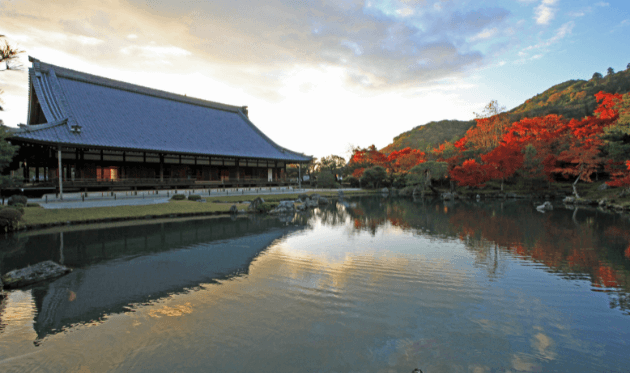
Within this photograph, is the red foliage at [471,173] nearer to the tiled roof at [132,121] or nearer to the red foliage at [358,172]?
the red foliage at [358,172]

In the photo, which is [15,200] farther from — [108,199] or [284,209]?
[284,209]

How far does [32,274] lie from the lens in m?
7.30

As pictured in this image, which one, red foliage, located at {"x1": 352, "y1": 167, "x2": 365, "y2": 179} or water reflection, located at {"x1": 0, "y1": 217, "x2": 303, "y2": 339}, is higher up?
red foliage, located at {"x1": 352, "y1": 167, "x2": 365, "y2": 179}

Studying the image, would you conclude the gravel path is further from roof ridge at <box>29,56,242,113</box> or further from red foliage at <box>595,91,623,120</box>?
red foliage at <box>595,91,623,120</box>

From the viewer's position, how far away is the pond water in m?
4.19

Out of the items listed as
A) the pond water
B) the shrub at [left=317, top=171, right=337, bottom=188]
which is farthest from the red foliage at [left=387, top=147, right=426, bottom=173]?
the pond water

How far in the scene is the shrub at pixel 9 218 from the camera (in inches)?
486

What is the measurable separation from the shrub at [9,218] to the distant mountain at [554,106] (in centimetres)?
5935

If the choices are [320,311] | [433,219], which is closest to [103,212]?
[320,311]

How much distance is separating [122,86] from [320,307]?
31498 millimetres

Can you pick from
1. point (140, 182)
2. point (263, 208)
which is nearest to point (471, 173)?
point (263, 208)

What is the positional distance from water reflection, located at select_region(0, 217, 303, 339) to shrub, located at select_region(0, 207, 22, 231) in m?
1.03

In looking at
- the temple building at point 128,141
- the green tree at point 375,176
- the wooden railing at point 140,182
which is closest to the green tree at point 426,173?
the green tree at point 375,176

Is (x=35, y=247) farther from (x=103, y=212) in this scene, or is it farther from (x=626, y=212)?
(x=626, y=212)
